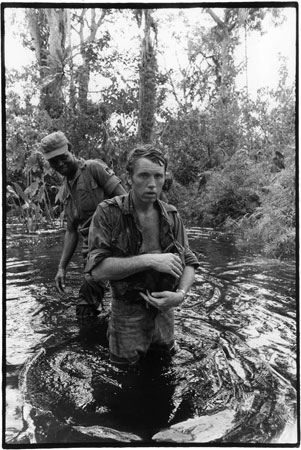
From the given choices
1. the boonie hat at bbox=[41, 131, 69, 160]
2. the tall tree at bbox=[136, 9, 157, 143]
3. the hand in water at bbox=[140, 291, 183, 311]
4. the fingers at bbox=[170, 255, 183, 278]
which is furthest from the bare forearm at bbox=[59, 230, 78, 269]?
the tall tree at bbox=[136, 9, 157, 143]

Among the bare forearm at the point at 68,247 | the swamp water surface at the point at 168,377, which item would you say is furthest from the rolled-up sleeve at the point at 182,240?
the bare forearm at the point at 68,247

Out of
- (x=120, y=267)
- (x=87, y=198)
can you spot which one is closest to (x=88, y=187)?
(x=87, y=198)

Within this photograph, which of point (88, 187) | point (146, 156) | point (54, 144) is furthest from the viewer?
point (88, 187)

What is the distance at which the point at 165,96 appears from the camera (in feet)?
33.5

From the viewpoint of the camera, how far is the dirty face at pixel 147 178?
2627mm

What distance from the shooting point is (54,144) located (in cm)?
374

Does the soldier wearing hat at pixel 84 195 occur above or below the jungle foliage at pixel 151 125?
below

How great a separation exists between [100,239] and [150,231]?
0.35 m

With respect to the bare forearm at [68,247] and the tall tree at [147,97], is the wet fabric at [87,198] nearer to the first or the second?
the bare forearm at [68,247]

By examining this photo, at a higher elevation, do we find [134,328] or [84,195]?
[84,195]

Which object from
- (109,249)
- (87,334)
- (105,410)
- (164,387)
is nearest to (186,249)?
(109,249)

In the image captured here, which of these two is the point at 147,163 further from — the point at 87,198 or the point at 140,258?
the point at 87,198

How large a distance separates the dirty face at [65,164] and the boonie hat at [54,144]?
63 mm

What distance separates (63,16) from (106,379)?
1030 centimetres
